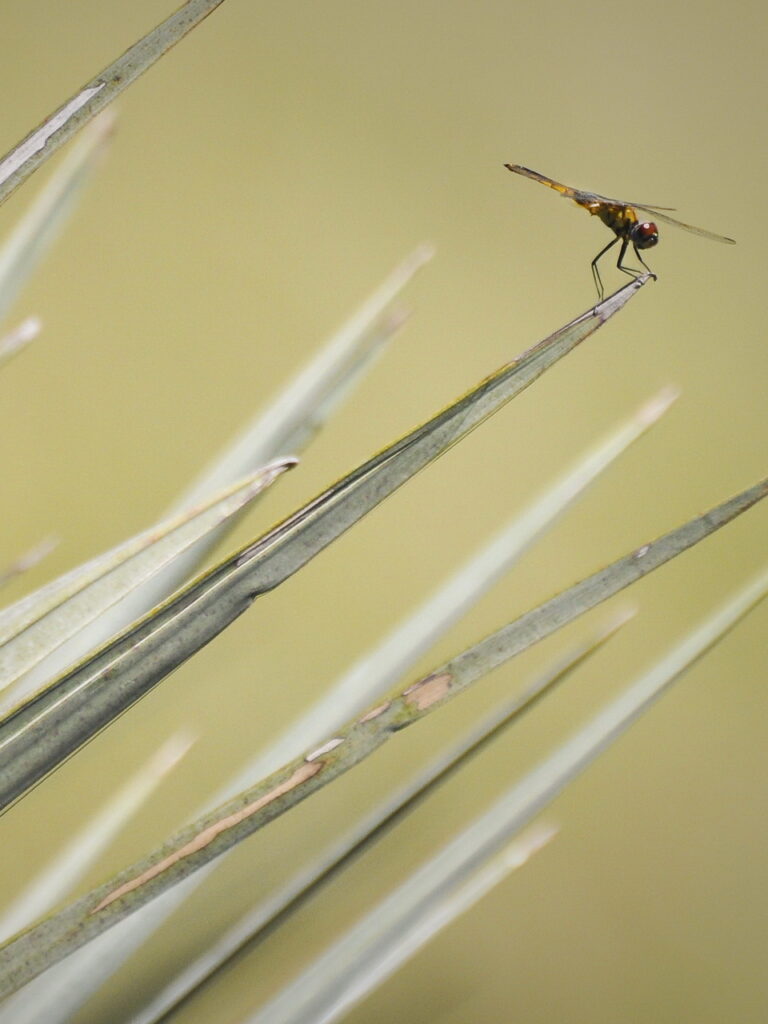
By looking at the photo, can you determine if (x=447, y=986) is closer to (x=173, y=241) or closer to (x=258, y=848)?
(x=258, y=848)

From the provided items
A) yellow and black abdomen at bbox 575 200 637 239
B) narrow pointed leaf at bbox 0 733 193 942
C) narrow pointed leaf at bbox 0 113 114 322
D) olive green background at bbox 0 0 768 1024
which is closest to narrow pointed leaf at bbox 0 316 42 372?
narrow pointed leaf at bbox 0 113 114 322

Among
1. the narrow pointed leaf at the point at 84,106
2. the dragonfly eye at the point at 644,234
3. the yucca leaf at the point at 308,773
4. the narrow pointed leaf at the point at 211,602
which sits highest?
the dragonfly eye at the point at 644,234

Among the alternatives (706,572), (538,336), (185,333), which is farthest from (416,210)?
(706,572)

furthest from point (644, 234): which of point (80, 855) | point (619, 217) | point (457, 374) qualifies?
point (457, 374)

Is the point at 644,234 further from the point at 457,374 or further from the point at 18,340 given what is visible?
the point at 457,374

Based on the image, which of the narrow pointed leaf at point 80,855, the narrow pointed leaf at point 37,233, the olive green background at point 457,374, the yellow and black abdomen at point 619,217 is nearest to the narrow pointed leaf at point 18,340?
the narrow pointed leaf at point 37,233

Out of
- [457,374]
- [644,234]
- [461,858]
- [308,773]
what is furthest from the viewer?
[457,374]

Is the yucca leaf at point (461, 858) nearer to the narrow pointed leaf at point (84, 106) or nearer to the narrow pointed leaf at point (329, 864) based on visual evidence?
the narrow pointed leaf at point (329, 864)

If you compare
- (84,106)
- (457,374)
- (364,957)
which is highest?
(457,374)
